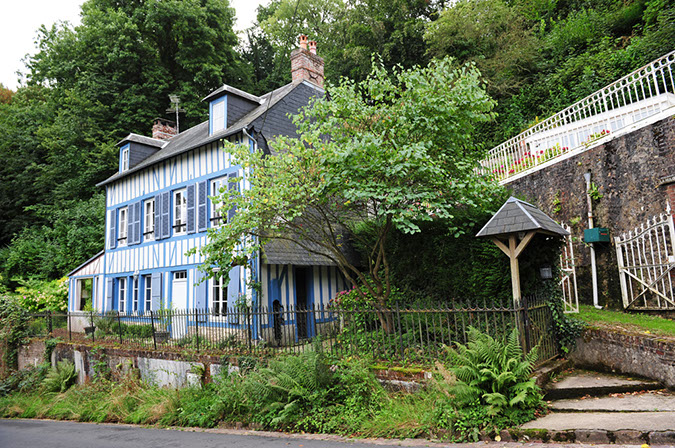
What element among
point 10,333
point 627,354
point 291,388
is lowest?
point 291,388

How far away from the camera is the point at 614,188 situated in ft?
31.9

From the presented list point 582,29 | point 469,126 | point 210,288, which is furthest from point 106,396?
point 582,29

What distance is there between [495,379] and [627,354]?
251 cm

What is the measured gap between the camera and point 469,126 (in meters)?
8.05

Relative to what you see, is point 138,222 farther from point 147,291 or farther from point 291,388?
point 291,388

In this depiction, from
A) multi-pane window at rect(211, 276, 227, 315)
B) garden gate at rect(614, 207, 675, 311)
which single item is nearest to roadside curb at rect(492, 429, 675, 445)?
garden gate at rect(614, 207, 675, 311)

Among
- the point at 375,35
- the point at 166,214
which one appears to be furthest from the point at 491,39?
the point at 166,214

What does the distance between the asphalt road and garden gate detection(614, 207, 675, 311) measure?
509cm

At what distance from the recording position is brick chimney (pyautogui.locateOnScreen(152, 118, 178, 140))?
66.3 feet

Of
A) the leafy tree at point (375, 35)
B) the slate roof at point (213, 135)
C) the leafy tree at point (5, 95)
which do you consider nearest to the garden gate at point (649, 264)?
the slate roof at point (213, 135)

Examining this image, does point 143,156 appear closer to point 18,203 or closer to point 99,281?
point 99,281

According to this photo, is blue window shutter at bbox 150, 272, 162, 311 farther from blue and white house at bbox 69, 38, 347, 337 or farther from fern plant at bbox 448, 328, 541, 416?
fern plant at bbox 448, 328, 541, 416

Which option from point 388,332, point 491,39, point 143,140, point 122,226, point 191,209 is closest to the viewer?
point 388,332

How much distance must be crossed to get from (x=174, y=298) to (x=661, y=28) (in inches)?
810
